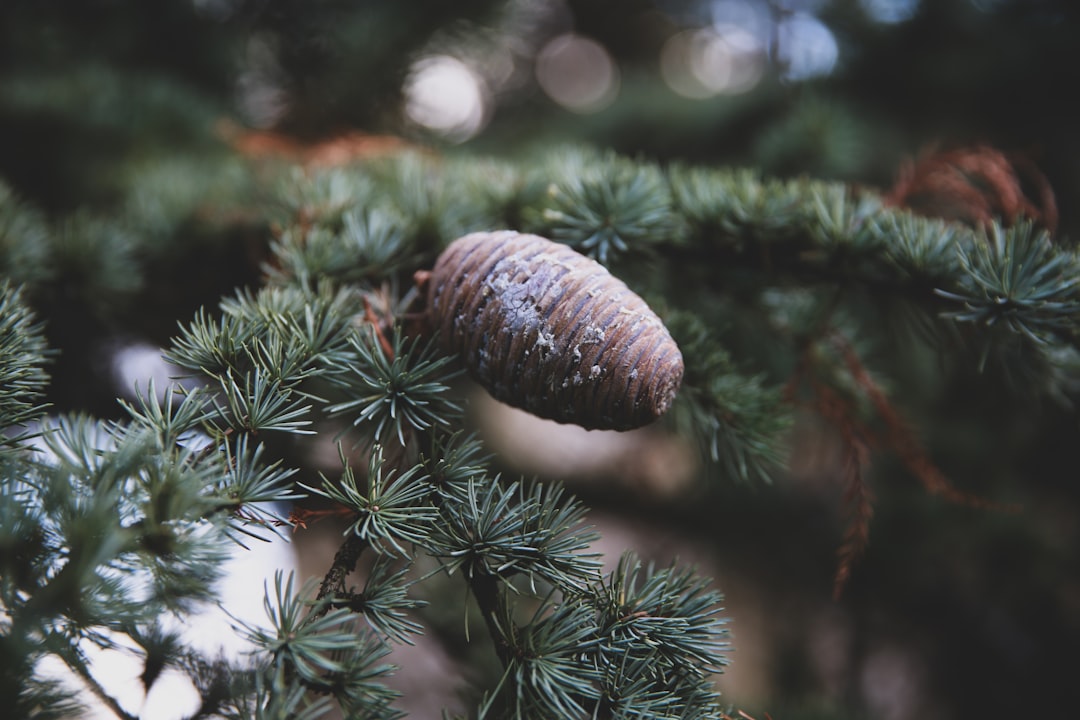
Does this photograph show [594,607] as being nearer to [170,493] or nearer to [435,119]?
[170,493]

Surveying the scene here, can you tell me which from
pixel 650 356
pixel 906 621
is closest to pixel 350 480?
pixel 650 356

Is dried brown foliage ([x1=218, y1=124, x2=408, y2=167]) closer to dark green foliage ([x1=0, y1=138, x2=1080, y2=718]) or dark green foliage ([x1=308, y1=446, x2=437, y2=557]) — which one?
dark green foliage ([x1=0, y1=138, x2=1080, y2=718])

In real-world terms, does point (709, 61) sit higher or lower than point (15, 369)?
lower

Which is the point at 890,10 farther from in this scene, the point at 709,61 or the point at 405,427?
the point at 405,427

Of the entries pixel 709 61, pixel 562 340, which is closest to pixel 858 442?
pixel 562 340

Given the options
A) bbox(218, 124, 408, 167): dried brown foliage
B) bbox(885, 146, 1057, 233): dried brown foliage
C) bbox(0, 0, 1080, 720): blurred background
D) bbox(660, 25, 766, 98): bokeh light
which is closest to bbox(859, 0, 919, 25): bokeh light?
bbox(0, 0, 1080, 720): blurred background

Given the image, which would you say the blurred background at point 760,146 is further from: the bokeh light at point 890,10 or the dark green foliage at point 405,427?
the dark green foliage at point 405,427
